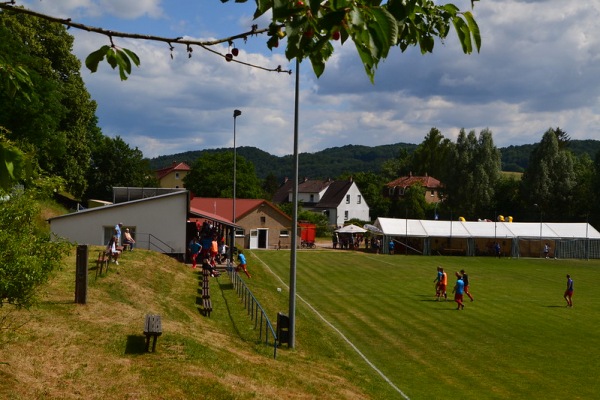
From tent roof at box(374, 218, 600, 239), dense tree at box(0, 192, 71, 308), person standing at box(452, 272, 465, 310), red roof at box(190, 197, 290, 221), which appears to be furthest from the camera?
red roof at box(190, 197, 290, 221)

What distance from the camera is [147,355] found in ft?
52.7

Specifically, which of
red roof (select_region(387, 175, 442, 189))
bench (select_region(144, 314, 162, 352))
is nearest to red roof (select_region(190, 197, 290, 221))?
bench (select_region(144, 314, 162, 352))

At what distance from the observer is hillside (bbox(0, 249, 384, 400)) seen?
13711 mm

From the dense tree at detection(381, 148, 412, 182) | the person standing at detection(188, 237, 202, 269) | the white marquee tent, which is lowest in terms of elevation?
the person standing at detection(188, 237, 202, 269)

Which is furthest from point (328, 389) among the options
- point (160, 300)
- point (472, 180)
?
point (472, 180)

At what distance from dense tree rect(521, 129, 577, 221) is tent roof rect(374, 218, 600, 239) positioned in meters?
21.4

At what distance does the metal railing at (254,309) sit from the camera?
68.4ft

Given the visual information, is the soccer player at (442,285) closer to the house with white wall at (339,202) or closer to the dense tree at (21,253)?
the dense tree at (21,253)

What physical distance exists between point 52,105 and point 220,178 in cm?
5118

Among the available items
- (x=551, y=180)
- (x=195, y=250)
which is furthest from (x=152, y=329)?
(x=551, y=180)

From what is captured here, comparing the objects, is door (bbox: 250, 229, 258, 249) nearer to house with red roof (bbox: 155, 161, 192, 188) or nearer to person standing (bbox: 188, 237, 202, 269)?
person standing (bbox: 188, 237, 202, 269)

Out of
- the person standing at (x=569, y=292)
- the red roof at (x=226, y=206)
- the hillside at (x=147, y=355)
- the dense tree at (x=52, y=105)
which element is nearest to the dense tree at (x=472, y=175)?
the red roof at (x=226, y=206)

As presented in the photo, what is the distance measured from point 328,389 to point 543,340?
11.9 m

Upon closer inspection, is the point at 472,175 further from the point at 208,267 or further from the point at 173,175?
the point at 173,175
